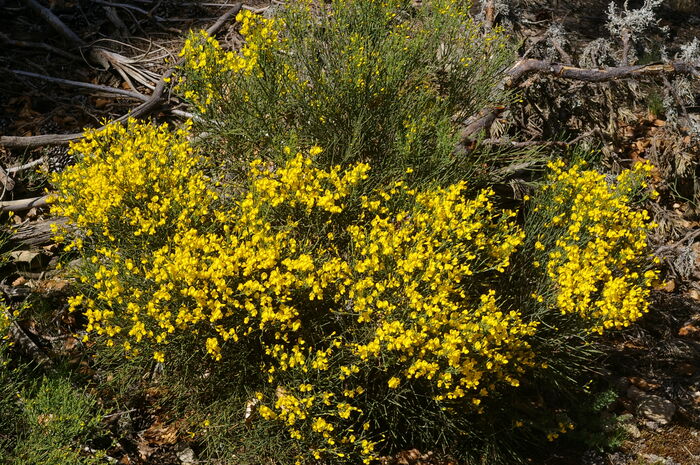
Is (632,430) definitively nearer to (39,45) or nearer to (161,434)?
(161,434)

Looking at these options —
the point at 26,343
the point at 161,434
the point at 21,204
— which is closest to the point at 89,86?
the point at 21,204

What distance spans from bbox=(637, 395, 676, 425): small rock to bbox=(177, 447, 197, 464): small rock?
2.73 meters

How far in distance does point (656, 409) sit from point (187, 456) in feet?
9.42

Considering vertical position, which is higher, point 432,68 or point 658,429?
point 432,68

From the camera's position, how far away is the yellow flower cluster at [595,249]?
3102 mm

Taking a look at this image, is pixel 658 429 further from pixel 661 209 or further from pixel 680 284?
pixel 661 209

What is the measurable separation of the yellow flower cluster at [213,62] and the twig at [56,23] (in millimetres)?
1783

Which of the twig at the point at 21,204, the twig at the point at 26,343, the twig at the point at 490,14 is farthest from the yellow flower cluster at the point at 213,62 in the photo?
the twig at the point at 490,14

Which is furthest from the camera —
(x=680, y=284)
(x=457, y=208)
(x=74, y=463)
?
(x=680, y=284)

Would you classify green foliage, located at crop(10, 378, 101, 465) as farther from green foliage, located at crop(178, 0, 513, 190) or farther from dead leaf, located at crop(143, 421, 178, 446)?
green foliage, located at crop(178, 0, 513, 190)

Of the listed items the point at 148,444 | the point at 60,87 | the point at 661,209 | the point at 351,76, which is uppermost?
the point at 351,76

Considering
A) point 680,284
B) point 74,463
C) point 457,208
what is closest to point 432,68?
point 457,208

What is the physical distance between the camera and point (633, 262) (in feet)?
12.0

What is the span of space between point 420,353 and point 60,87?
358 cm
